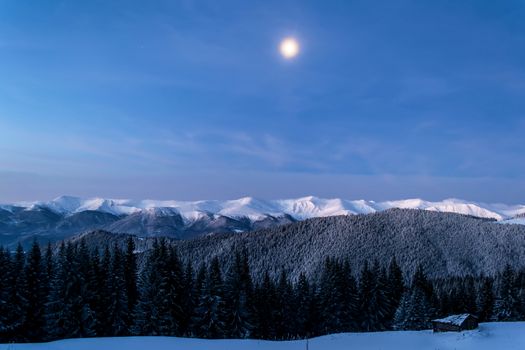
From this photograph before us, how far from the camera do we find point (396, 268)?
7306 cm

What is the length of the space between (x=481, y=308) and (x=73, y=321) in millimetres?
68536

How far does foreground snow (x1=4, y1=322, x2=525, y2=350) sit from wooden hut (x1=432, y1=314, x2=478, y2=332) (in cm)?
139

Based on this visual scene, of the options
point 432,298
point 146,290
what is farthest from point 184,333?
point 432,298

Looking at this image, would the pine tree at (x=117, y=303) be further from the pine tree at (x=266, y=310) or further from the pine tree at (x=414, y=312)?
the pine tree at (x=414, y=312)

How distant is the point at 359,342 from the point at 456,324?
57.6ft

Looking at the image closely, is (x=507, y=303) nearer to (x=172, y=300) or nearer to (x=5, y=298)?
(x=172, y=300)

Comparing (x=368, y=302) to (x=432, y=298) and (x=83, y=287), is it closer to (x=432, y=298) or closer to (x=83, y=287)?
(x=432, y=298)

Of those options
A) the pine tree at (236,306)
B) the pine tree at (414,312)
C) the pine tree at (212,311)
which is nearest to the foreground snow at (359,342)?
the pine tree at (414,312)

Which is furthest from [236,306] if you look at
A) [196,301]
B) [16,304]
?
[16,304]

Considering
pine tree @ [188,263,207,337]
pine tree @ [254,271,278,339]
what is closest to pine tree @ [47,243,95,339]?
pine tree @ [188,263,207,337]

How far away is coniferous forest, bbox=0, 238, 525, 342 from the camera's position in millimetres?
45537

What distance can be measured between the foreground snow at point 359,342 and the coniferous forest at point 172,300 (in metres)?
17.6

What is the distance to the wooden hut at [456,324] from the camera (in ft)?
159

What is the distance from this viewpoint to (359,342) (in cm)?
3697
